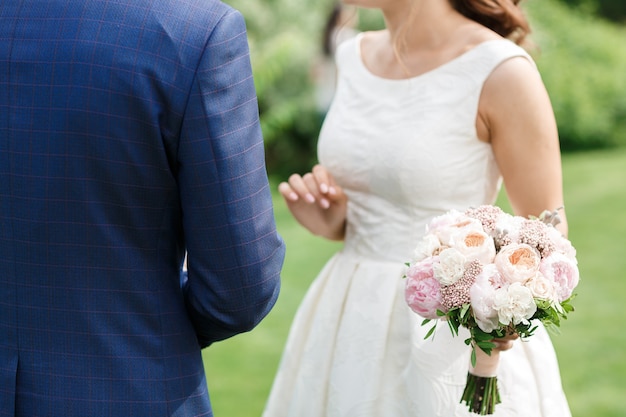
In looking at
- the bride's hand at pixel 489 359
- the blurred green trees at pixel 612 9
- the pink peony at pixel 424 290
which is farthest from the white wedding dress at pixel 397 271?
the blurred green trees at pixel 612 9

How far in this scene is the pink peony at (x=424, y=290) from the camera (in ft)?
7.31

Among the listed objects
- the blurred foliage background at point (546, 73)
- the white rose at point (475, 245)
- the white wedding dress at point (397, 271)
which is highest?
the white rose at point (475, 245)

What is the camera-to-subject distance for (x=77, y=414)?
Result: 2.01 m

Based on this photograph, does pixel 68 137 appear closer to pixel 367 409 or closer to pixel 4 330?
pixel 4 330

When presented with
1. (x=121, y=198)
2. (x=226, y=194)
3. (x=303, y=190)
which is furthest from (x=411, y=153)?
(x=121, y=198)

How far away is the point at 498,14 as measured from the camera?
299 centimetres

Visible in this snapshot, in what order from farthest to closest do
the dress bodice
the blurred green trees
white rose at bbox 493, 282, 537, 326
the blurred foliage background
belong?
the blurred green trees
the blurred foliage background
the dress bodice
white rose at bbox 493, 282, 537, 326

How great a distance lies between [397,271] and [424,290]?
627mm

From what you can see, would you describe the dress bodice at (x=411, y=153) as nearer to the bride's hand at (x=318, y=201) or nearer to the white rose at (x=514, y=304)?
the bride's hand at (x=318, y=201)

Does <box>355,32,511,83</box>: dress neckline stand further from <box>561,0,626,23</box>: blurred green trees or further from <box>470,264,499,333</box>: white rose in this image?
A: <box>561,0,626,23</box>: blurred green trees

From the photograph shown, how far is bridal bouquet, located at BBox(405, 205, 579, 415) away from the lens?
7.02 feet

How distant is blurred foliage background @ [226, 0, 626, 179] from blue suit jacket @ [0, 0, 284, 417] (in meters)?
8.59

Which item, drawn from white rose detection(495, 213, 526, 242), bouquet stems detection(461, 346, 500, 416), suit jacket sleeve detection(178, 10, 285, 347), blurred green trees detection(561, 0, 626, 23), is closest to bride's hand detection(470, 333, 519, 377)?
bouquet stems detection(461, 346, 500, 416)

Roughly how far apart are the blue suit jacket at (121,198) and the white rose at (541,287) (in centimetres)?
60
